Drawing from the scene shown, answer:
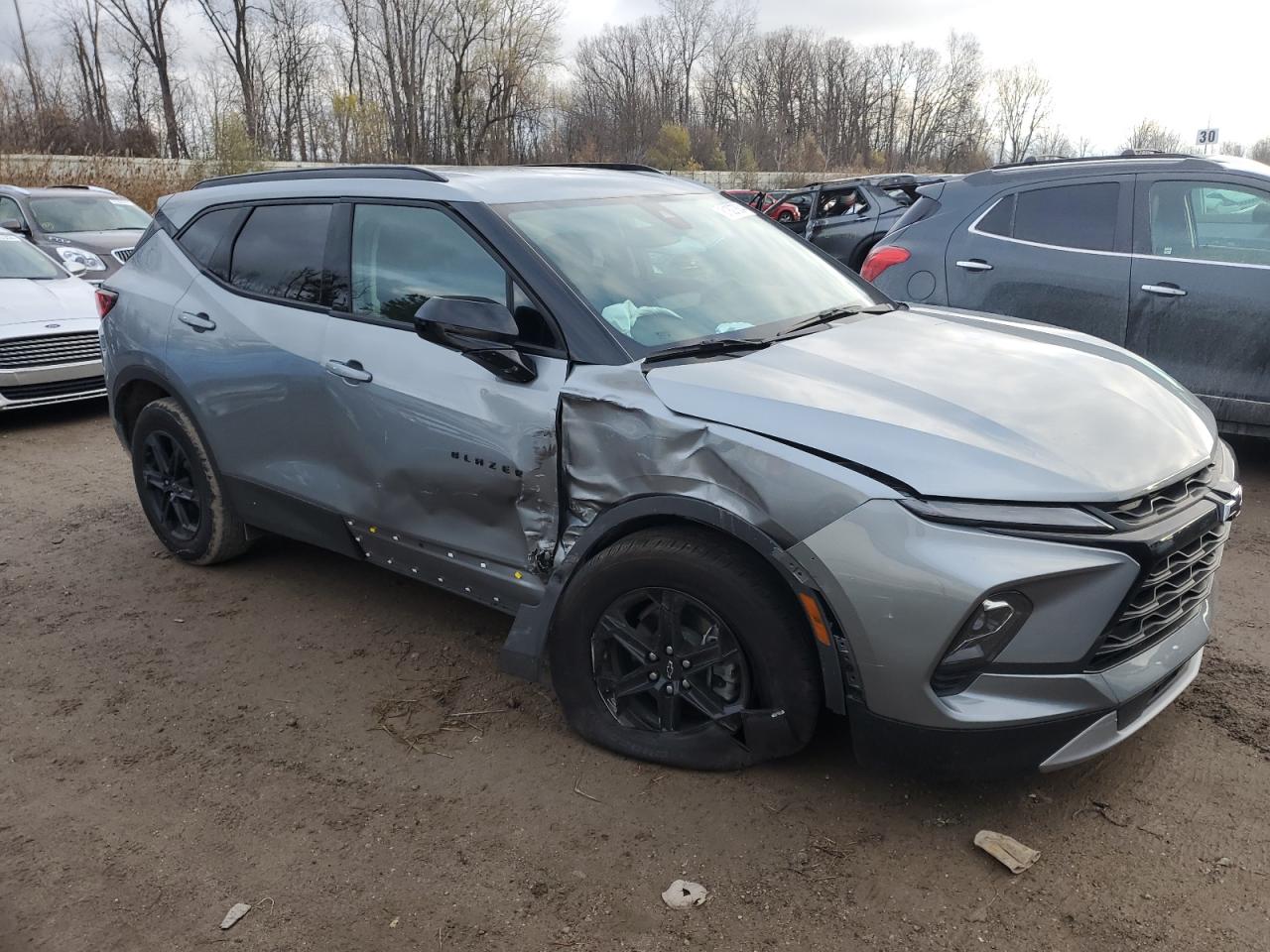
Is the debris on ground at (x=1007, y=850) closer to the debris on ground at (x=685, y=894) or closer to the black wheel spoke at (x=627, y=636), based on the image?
the debris on ground at (x=685, y=894)

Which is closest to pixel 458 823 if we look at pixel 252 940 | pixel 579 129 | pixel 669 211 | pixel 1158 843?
pixel 252 940

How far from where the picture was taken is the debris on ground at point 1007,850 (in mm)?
2488

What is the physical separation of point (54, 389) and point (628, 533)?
7114 millimetres

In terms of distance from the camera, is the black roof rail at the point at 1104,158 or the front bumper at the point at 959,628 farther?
the black roof rail at the point at 1104,158

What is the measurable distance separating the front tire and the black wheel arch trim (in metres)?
0.04

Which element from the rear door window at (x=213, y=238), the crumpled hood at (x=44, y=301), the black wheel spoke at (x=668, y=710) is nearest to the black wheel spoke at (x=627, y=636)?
the black wheel spoke at (x=668, y=710)

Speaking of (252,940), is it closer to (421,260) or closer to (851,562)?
(851,562)

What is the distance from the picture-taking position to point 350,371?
3547 mm

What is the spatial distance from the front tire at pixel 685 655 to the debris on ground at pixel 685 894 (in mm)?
420

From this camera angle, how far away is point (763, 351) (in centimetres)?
302

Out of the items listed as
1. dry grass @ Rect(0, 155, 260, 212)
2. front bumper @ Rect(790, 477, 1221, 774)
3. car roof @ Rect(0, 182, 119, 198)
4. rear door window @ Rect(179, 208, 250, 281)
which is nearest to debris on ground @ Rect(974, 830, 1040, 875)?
front bumper @ Rect(790, 477, 1221, 774)

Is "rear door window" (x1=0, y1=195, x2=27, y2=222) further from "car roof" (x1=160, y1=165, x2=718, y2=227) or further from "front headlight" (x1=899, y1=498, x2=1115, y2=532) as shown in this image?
"front headlight" (x1=899, y1=498, x2=1115, y2=532)

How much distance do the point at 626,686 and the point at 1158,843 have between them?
1.49 meters

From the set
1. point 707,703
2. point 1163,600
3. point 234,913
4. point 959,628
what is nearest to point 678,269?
point 707,703
